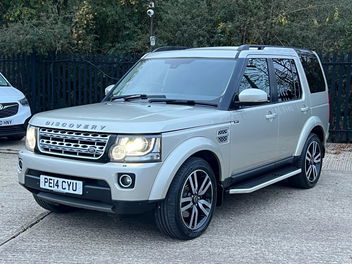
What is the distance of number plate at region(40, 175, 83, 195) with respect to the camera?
4.53 meters

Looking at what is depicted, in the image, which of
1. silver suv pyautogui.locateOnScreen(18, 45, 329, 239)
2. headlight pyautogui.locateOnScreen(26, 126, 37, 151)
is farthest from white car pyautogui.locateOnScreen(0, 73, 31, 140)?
headlight pyautogui.locateOnScreen(26, 126, 37, 151)

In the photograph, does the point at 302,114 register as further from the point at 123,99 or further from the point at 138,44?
the point at 138,44

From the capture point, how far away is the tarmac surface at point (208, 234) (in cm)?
444

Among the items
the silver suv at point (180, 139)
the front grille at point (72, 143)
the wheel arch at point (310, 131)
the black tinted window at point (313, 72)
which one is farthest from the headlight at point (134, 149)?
the black tinted window at point (313, 72)

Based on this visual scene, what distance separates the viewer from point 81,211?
5750mm

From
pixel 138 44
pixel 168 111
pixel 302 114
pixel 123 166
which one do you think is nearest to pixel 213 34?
pixel 138 44

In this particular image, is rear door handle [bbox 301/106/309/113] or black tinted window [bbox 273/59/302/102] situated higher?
black tinted window [bbox 273/59/302/102]

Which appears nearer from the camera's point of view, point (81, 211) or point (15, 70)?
point (81, 211)

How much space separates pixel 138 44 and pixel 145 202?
9.99 metres

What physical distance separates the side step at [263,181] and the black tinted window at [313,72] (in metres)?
1.35

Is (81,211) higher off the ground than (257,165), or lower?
lower

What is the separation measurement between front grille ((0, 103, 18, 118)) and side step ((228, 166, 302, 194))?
19.1 ft

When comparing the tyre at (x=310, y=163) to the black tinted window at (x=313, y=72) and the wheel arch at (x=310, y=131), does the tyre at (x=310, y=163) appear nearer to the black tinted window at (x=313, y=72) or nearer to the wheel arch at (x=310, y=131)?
the wheel arch at (x=310, y=131)

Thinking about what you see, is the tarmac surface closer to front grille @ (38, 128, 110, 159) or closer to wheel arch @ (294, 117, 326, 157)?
Result: wheel arch @ (294, 117, 326, 157)
